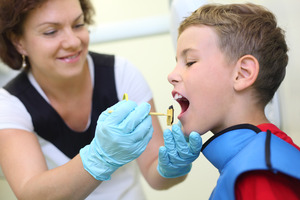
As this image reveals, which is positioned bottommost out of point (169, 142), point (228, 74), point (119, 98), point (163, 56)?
point (163, 56)

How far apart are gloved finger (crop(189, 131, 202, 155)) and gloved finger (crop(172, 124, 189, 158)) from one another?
2 centimetres

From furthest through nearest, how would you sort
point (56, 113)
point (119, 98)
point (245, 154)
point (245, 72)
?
point (119, 98) < point (56, 113) < point (245, 72) < point (245, 154)

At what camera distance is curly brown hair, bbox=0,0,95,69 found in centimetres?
136

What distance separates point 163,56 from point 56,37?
1.47 meters

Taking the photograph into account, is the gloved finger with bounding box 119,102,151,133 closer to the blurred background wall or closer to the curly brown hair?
the blurred background wall

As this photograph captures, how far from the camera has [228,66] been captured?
1023 millimetres

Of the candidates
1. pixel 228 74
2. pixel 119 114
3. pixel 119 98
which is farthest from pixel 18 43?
pixel 228 74

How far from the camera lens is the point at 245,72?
101 cm

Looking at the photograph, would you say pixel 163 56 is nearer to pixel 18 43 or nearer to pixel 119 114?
pixel 18 43

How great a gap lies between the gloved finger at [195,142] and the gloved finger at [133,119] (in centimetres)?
16

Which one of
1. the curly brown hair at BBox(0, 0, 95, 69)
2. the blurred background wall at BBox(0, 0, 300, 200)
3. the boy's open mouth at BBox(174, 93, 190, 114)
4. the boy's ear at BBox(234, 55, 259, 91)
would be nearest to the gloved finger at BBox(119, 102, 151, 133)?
the boy's open mouth at BBox(174, 93, 190, 114)

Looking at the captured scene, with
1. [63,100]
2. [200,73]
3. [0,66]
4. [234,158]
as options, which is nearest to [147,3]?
[0,66]

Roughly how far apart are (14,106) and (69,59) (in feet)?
0.93

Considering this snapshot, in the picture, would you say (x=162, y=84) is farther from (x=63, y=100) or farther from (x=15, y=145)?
(x=15, y=145)
